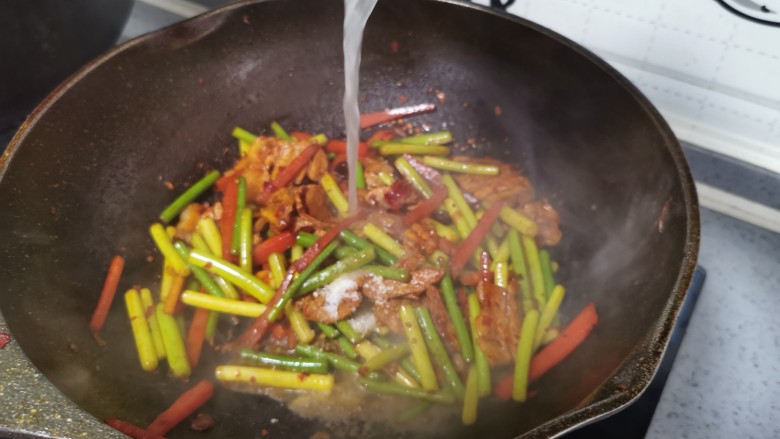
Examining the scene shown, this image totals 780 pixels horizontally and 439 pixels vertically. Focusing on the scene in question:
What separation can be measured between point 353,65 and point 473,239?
29.8 inches

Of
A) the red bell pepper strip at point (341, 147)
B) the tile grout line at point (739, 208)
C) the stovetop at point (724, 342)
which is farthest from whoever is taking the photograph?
the red bell pepper strip at point (341, 147)

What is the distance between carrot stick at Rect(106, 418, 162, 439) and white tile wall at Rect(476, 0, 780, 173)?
192cm

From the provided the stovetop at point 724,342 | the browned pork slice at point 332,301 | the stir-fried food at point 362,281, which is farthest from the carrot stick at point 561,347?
the browned pork slice at point 332,301

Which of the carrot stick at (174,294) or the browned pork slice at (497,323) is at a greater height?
the browned pork slice at (497,323)

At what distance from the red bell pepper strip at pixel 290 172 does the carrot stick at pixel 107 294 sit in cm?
60

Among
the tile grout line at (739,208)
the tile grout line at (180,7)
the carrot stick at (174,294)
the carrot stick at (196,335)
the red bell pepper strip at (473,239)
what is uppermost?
the tile grout line at (180,7)

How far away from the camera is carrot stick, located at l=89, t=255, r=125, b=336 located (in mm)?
1930

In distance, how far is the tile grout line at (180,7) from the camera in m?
2.90

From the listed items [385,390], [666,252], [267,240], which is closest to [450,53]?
[267,240]

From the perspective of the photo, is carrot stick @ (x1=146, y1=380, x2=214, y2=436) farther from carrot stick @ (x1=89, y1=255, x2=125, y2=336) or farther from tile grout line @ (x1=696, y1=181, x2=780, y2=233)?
tile grout line @ (x1=696, y1=181, x2=780, y2=233)

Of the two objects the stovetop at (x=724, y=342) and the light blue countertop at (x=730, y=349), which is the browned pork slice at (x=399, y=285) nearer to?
the stovetop at (x=724, y=342)

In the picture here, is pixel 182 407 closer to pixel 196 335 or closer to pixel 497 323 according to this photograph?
pixel 196 335

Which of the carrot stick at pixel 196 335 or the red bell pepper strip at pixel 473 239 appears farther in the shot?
the red bell pepper strip at pixel 473 239

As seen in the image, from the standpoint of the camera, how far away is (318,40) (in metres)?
2.42
